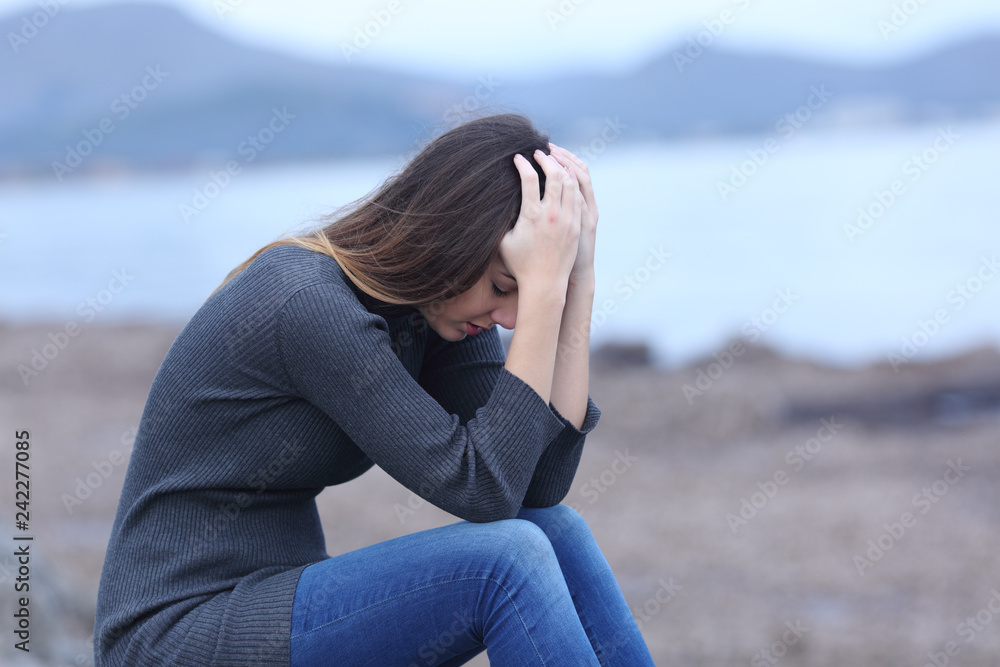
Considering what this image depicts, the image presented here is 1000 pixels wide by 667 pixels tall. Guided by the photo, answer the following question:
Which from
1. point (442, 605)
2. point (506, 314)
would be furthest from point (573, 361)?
point (442, 605)

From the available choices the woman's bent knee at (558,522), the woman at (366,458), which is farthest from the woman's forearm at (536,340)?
the woman's bent knee at (558,522)

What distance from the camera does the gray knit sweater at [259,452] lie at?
1.32m

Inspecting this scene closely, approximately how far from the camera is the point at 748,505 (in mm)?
5395

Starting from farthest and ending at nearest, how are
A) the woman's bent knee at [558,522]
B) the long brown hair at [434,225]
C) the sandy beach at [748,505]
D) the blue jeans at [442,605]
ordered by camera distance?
the sandy beach at [748,505], the woman's bent knee at [558,522], the long brown hair at [434,225], the blue jeans at [442,605]

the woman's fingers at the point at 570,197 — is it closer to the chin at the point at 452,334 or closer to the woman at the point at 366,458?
the woman at the point at 366,458

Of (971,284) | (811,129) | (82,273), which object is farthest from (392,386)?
(811,129)

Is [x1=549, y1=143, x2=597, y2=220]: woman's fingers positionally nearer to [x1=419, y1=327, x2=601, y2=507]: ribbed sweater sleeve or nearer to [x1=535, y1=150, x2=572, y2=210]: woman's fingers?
[x1=535, y1=150, x2=572, y2=210]: woman's fingers

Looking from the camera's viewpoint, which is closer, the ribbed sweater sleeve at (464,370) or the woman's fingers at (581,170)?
the woman's fingers at (581,170)

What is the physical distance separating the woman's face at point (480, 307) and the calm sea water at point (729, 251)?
322mm

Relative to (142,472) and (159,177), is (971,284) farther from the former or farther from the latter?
(159,177)

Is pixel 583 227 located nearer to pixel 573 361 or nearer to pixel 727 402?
pixel 573 361

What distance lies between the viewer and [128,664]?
133cm

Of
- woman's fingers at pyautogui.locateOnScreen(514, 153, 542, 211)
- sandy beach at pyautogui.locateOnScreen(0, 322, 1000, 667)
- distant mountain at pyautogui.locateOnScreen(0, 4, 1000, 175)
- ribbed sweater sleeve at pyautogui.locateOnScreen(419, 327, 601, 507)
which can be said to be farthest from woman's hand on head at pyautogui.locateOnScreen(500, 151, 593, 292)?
distant mountain at pyautogui.locateOnScreen(0, 4, 1000, 175)

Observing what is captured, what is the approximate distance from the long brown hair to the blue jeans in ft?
1.39
